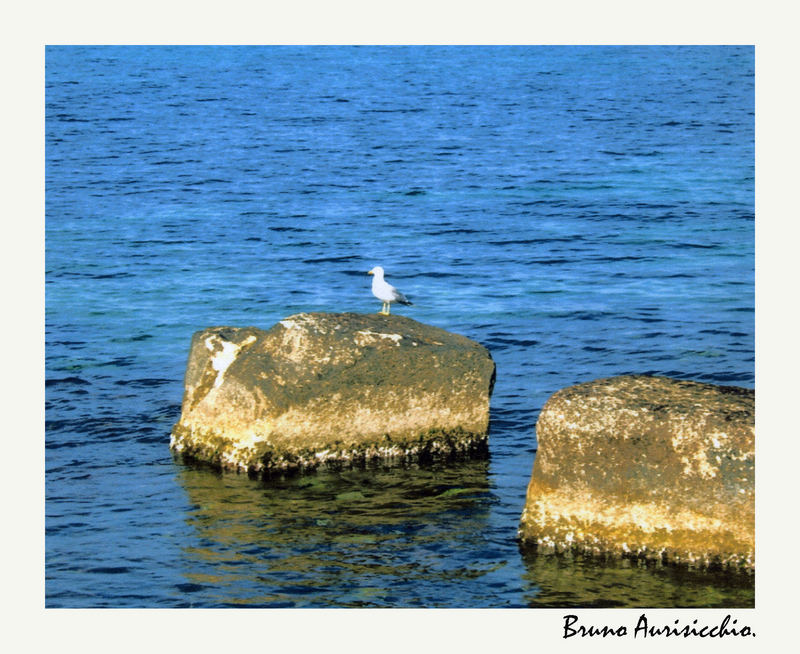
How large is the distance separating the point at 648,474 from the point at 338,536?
3.64m

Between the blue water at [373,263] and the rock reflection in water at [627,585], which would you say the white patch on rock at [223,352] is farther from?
the rock reflection in water at [627,585]

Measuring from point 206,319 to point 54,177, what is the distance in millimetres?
15133

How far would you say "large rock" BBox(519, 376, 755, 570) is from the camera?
12.5m

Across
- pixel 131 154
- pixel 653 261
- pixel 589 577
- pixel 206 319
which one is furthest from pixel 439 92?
pixel 589 577

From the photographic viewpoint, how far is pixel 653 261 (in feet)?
97.9

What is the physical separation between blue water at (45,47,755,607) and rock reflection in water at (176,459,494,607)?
41mm

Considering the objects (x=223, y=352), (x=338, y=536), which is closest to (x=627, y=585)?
(x=338, y=536)

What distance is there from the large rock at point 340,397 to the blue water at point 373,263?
0.44 m

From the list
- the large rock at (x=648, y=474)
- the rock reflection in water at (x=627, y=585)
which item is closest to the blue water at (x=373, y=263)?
the rock reflection in water at (x=627, y=585)

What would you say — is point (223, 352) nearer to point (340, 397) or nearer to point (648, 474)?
point (340, 397)

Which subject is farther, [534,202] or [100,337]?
[534,202]

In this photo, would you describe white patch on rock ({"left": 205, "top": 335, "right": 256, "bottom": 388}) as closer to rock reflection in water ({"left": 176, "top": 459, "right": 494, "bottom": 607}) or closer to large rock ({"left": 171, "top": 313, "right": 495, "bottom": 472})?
large rock ({"left": 171, "top": 313, "right": 495, "bottom": 472})

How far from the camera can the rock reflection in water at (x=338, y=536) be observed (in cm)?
1253

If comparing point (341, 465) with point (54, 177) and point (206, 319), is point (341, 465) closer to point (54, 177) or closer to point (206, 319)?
point (206, 319)
